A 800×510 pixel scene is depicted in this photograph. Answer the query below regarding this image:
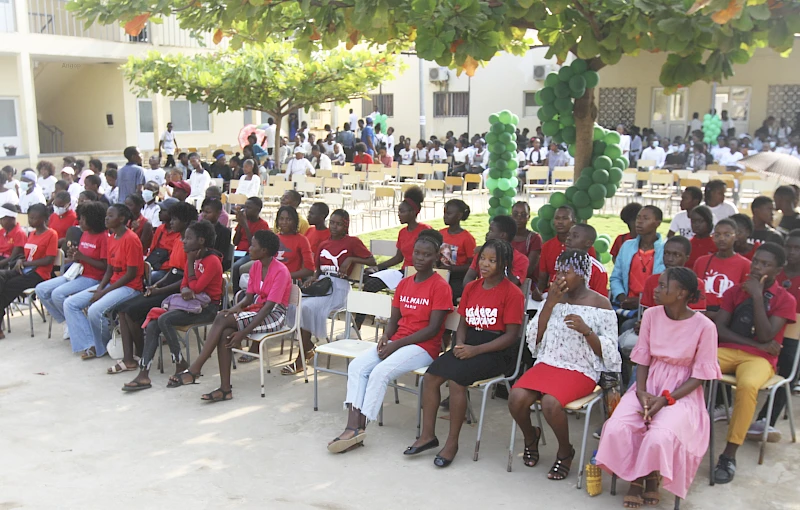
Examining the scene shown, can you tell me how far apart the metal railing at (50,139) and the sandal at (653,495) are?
2396 centimetres

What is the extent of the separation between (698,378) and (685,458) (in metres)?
0.49

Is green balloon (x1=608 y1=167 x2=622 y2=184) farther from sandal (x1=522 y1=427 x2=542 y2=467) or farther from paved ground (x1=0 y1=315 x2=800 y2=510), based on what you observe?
sandal (x1=522 y1=427 x2=542 y2=467)

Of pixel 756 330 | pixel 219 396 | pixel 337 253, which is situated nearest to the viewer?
pixel 756 330

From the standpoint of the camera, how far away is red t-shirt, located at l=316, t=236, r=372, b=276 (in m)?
7.66

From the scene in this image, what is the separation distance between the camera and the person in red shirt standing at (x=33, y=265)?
834cm

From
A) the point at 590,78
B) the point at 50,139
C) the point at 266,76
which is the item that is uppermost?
the point at 266,76

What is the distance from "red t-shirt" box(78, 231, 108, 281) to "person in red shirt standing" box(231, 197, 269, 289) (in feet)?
4.34

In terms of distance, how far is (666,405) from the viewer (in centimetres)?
458

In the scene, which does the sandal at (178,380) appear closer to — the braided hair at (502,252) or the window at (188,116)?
the braided hair at (502,252)

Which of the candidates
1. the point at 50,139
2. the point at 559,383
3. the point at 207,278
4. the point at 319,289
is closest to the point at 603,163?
the point at 319,289

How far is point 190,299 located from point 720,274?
4.32 meters

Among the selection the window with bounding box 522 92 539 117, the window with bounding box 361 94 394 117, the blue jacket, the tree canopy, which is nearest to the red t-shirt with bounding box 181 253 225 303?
the blue jacket

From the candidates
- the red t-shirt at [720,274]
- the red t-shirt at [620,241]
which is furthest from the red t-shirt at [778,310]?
the red t-shirt at [620,241]

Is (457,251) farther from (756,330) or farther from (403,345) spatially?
(756,330)
